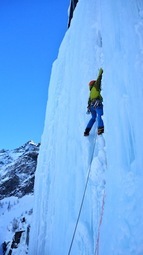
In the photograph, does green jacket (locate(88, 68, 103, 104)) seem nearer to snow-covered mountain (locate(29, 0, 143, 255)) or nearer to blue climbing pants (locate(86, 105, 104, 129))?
blue climbing pants (locate(86, 105, 104, 129))

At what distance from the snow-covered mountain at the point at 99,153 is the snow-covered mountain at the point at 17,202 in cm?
623

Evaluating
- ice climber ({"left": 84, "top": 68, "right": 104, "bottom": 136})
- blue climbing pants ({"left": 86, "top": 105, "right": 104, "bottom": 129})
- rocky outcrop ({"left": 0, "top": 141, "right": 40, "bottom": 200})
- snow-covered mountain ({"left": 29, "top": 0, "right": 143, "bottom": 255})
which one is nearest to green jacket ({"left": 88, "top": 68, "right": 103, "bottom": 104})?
ice climber ({"left": 84, "top": 68, "right": 104, "bottom": 136})

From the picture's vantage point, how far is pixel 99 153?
4113mm

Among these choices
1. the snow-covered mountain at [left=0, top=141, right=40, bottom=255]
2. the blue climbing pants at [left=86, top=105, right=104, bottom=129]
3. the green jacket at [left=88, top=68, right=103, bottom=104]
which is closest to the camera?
the blue climbing pants at [left=86, top=105, right=104, bottom=129]

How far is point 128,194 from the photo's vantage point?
258 cm

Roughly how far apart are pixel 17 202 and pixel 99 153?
23.2 m

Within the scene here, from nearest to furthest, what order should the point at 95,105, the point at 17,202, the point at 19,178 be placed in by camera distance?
the point at 95,105, the point at 17,202, the point at 19,178

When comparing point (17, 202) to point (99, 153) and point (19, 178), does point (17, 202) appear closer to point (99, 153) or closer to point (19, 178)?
point (19, 178)

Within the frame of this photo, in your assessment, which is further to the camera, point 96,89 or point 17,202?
point 17,202

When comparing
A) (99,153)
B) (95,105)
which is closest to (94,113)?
(95,105)

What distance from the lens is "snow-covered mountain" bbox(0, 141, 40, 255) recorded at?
13098 millimetres

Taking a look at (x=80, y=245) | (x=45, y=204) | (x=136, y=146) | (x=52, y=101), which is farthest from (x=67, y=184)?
(x=52, y=101)

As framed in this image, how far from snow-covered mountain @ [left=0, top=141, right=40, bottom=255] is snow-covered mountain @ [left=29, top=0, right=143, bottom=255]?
6.23m

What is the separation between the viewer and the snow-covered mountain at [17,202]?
13.1 meters
